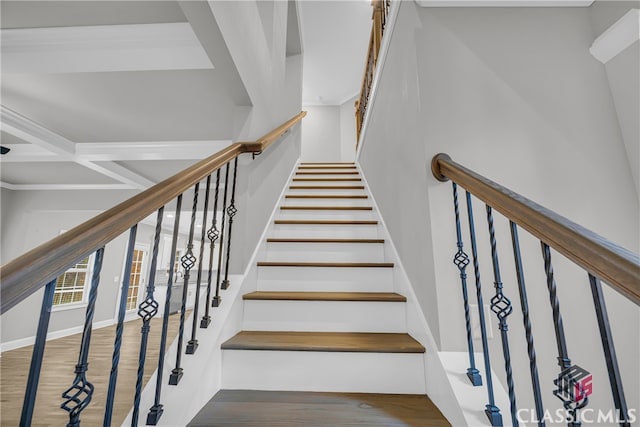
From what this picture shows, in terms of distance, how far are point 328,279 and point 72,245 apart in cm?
142

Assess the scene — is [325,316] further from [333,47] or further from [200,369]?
[333,47]

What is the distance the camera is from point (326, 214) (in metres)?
2.83

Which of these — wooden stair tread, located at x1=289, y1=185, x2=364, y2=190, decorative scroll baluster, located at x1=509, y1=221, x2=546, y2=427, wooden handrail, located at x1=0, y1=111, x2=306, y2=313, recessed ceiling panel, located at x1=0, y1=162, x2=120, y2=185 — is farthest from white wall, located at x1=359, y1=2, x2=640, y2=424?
recessed ceiling panel, located at x1=0, y1=162, x2=120, y2=185

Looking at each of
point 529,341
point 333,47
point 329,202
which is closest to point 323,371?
point 529,341

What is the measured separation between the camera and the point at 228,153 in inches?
56.6

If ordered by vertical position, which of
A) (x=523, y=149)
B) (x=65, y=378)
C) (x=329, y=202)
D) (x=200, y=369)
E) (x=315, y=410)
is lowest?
(x=65, y=378)

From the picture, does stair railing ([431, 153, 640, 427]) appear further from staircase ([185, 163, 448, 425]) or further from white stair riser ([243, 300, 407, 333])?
white stair riser ([243, 300, 407, 333])

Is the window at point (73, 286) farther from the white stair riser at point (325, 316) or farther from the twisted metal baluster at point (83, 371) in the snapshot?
the twisted metal baluster at point (83, 371)

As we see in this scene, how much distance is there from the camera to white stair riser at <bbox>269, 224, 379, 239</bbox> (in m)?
2.53

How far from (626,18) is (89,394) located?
2350 millimetres

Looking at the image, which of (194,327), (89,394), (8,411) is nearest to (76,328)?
(8,411)

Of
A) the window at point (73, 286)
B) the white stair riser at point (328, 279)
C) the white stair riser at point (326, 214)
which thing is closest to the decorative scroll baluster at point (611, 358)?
the white stair riser at point (328, 279)

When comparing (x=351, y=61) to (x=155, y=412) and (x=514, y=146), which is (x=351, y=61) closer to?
(x=514, y=146)

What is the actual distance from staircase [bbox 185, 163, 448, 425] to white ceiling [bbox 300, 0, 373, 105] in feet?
14.0
